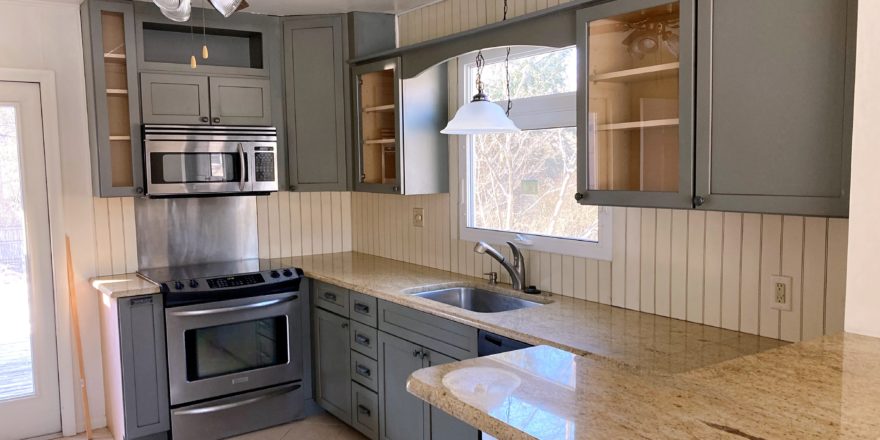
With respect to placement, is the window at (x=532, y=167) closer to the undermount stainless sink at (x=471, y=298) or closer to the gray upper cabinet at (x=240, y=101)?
the undermount stainless sink at (x=471, y=298)

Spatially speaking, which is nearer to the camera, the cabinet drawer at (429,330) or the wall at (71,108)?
the cabinet drawer at (429,330)

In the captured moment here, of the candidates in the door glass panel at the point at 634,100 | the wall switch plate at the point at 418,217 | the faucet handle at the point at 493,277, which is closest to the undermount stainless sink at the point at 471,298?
the faucet handle at the point at 493,277

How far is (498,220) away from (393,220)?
99 centimetres

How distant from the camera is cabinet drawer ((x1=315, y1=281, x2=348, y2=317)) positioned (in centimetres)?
375

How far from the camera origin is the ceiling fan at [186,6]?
2170mm

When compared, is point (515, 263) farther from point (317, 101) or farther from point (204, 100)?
point (204, 100)

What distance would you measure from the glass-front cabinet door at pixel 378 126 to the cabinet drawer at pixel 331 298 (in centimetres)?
63

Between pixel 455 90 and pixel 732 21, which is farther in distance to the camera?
pixel 455 90

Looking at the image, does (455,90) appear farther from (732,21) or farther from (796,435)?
(796,435)

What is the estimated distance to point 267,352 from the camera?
13.0ft

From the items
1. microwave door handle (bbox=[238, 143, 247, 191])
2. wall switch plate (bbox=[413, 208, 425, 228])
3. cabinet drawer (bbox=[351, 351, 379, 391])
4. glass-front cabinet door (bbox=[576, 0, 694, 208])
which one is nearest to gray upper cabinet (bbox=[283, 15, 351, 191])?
microwave door handle (bbox=[238, 143, 247, 191])

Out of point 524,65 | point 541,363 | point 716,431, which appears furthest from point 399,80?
point 716,431

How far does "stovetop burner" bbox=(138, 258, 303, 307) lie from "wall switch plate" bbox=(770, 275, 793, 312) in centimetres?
256

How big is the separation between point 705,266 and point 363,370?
1850 mm
